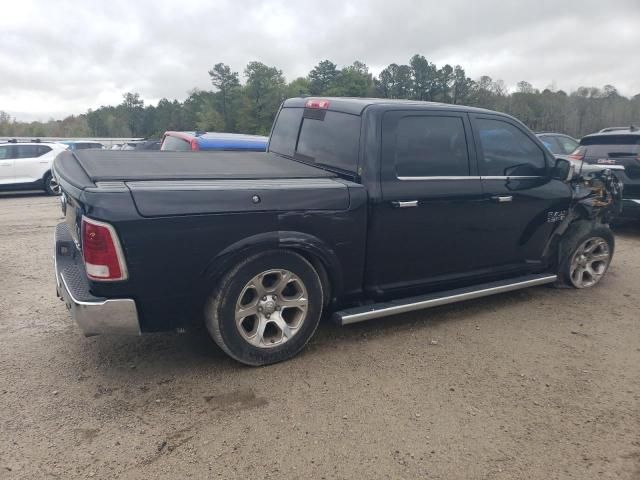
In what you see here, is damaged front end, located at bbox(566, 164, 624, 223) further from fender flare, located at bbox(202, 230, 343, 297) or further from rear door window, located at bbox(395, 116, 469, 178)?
fender flare, located at bbox(202, 230, 343, 297)

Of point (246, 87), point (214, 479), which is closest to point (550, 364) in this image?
point (214, 479)

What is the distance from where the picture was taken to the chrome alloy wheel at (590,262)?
5152 mm

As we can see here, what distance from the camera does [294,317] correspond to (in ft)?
11.6

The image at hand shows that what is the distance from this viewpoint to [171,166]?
3.72 meters

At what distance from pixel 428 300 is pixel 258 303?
1418mm

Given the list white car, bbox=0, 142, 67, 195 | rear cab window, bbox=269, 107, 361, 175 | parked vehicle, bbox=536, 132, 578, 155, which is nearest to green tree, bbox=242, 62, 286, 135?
white car, bbox=0, 142, 67, 195

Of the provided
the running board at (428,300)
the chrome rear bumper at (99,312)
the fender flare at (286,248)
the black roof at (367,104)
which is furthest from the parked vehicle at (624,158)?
the chrome rear bumper at (99,312)

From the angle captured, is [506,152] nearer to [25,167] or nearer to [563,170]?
[563,170]

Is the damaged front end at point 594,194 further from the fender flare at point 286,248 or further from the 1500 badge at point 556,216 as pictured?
the fender flare at point 286,248

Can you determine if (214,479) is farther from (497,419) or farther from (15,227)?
(15,227)

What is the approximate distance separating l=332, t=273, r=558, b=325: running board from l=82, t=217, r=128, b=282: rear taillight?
1541mm

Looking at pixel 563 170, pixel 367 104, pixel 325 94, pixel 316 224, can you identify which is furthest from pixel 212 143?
pixel 325 94

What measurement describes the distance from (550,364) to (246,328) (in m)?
2.20

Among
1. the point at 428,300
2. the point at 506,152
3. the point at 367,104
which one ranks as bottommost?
the point at 428,300
